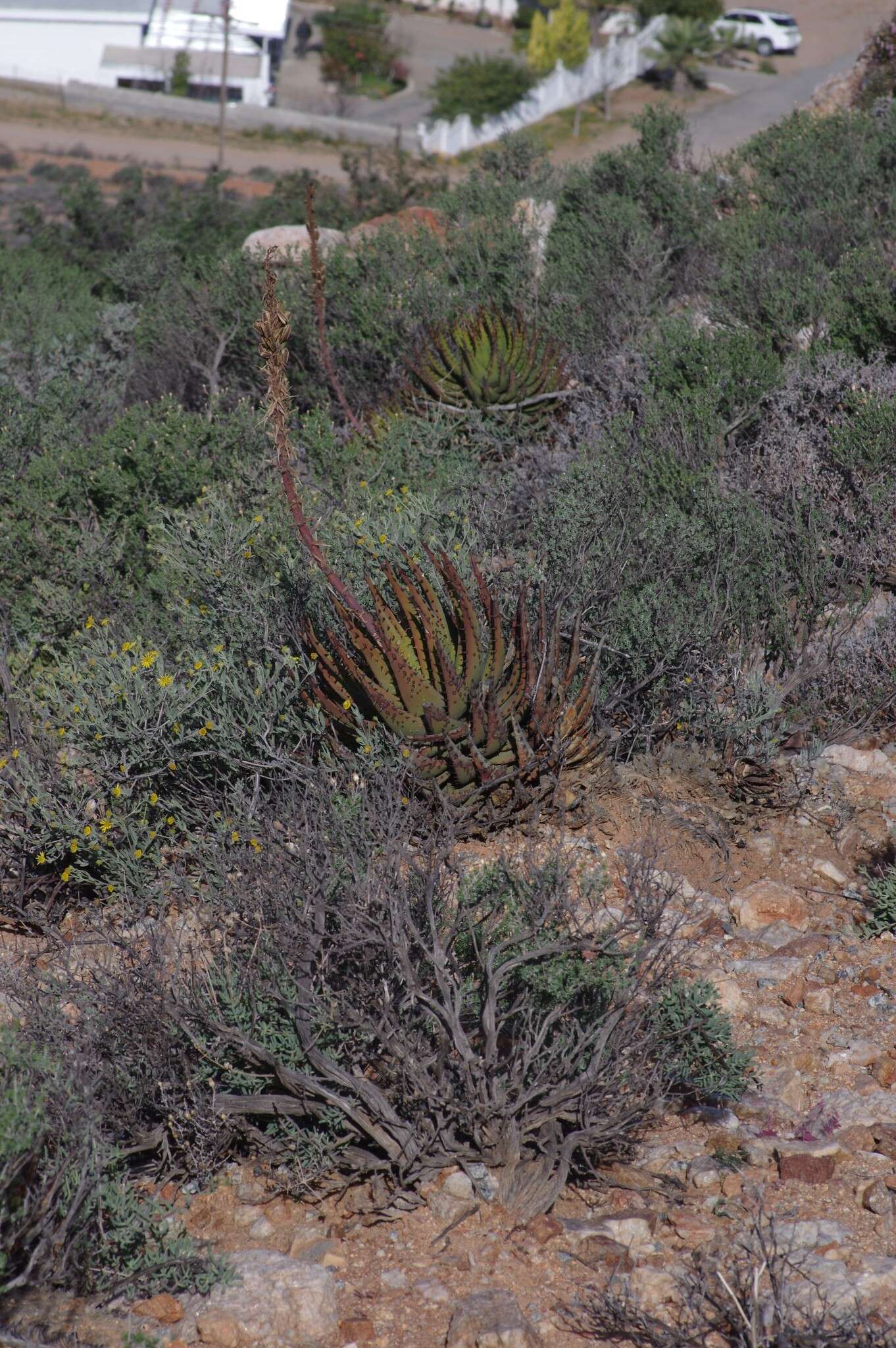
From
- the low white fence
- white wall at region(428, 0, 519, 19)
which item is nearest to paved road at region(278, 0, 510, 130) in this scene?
white wall at region(428, 0, 519, 19)

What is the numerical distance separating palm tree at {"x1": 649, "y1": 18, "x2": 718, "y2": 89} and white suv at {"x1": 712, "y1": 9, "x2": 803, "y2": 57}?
1882 millimetres

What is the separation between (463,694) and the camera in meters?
4.89

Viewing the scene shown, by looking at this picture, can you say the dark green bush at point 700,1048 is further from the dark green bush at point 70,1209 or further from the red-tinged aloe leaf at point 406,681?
the red-tinged aloe leaf at point 406,681

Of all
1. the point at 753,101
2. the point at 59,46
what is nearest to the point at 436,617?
the point at 753,101

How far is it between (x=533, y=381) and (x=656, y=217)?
458 cm

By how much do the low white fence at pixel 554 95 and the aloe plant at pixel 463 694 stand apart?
1477 inches

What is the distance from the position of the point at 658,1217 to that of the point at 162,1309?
4.16 ft

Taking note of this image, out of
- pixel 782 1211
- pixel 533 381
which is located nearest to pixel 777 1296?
pixel 782 1211

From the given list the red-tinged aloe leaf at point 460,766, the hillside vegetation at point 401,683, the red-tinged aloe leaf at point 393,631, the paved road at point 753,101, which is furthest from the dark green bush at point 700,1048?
the paved road at point 753,101

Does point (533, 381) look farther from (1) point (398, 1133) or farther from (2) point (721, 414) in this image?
(1) point (398, 1133)

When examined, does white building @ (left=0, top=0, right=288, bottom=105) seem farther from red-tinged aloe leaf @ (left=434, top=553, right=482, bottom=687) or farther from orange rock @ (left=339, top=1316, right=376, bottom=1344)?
orange rock @ (left=339, top=1316, right=376, bottom=1344)

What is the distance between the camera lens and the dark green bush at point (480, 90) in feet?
139

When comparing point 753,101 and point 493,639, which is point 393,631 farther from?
point 753,101

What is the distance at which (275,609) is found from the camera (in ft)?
18.0
